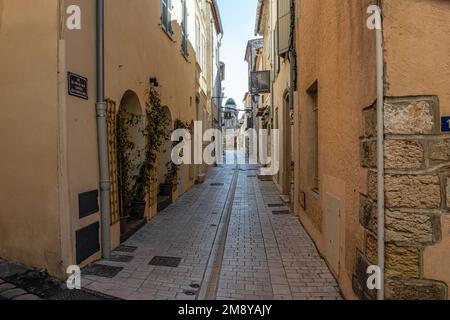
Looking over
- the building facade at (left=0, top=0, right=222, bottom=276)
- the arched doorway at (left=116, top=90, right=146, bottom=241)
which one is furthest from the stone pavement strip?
the building facade at (left=0, top=0, right=222, bottom=276)

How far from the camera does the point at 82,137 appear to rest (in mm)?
3992

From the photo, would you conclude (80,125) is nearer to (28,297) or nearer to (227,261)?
(28,297)

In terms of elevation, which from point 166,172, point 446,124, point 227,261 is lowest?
point 227,261

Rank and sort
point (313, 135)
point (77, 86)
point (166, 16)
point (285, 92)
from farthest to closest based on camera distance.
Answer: point (285, 92)
point (166, 16)
point (313, 135)
point (77, 86)

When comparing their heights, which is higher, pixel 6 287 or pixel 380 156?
pixel 380 156

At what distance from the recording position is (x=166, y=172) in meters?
8.57

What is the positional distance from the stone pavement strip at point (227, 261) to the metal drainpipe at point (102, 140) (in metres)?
0.41

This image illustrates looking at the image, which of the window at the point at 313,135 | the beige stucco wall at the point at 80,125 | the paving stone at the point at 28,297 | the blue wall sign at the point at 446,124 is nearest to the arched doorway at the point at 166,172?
the beige stucco wall at the point at 80,125

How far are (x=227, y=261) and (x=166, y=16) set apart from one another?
651 centimetres

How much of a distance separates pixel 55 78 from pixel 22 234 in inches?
76.0

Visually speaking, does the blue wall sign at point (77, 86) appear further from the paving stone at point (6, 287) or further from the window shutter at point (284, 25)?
the window shutter at point (284, 25)

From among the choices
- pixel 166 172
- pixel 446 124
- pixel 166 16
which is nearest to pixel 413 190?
pixel 446 124
